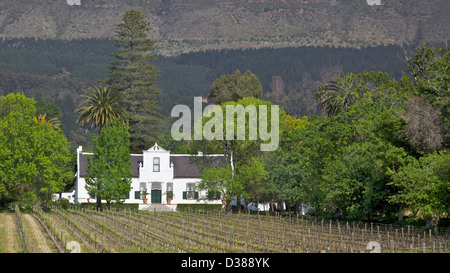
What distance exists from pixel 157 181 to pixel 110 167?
42.6 ft

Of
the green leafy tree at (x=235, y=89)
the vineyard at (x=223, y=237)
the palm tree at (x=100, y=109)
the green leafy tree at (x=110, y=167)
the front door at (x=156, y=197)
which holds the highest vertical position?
the green leafy tree at (x=235, y=89)

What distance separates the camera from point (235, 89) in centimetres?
12500

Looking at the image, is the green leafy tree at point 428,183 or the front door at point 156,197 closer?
the green leafy tree at point 428,183

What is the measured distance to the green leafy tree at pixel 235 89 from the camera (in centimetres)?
12338

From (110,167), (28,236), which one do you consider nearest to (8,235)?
(28,236)

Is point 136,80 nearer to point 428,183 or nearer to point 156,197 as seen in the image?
point 156,197

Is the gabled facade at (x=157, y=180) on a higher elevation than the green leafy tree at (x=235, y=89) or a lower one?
lower

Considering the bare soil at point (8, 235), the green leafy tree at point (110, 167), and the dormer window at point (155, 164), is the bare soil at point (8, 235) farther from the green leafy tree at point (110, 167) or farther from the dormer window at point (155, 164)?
Result: the dormer window at point (155, 164)

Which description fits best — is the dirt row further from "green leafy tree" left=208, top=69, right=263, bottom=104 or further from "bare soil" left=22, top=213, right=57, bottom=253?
"green leafy tree" left=208, top=69, right=263, bottom=104

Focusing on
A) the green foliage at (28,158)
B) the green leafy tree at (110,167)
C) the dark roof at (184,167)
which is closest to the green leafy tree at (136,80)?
the dark roof at (184,167)

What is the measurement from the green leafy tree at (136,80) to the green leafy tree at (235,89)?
10607 millimetres

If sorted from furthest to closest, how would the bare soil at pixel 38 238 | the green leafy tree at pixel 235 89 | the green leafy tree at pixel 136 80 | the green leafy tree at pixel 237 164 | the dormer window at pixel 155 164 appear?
the green leafy tree at pixel 235 89 < the green leafy tree at pixel 136 80 < the dormer window at pixel 155 164 < the green leafy tree at pixel 237 164 < the bare soil at pixel 38 238

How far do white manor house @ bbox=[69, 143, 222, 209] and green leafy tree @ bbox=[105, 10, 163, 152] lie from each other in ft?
71.0
